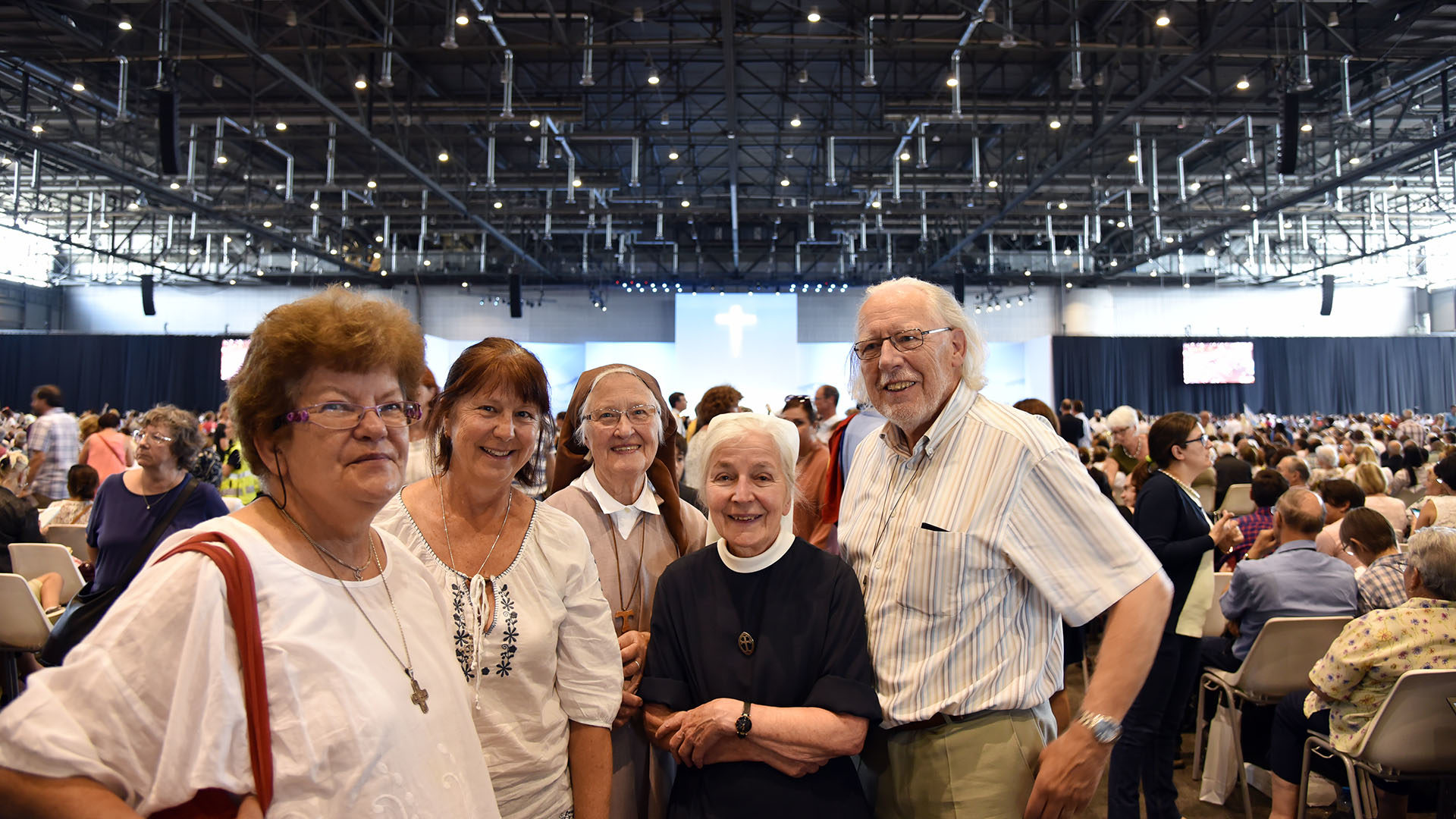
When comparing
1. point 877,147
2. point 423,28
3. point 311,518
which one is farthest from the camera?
point 877,147

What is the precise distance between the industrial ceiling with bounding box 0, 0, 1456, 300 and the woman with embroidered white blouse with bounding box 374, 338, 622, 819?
7.05 meters

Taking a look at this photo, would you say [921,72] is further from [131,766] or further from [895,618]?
[131,766]

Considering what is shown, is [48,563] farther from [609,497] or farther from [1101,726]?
[1101,726]

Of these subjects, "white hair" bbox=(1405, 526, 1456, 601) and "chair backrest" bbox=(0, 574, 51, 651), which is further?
"chair backrest" bbox=(0, 574, 51, 651)

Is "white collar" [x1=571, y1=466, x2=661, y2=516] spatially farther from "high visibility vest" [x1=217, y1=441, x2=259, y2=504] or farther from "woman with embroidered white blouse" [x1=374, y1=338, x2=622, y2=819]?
"high visibility vest" [x1=217, y1=441, x2=259, y2=504]

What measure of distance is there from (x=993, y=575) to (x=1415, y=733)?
214cm

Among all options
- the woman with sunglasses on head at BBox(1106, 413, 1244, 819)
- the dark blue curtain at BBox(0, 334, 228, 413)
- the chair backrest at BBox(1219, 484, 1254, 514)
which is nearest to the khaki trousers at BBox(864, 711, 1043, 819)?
the woman with sunglasses on head at BBox(1106, 413, 1244, 819)

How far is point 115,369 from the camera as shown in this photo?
2184 centimetres

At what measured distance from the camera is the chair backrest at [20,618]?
3520 millimetres

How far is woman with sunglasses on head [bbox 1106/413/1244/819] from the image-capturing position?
9.82 ft

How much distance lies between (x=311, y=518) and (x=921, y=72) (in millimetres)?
12763

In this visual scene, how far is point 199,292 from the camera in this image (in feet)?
76.4

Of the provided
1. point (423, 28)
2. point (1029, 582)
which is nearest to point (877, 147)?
point (423, 28)

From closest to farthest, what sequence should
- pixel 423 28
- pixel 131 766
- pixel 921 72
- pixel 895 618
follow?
pixel 131 766
pixel 895 618
pixel 423 28
pixel 921 72
